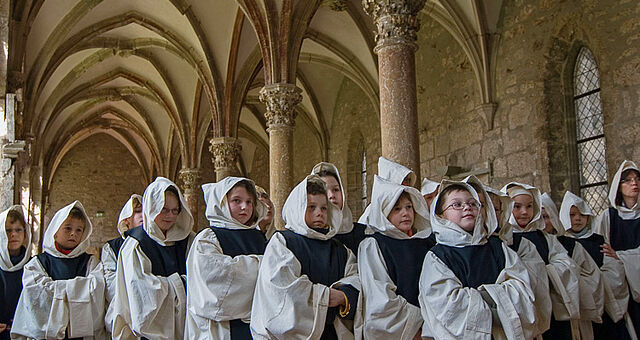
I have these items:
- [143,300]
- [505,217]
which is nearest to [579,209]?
[505,217]

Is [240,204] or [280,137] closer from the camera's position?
[240,204]

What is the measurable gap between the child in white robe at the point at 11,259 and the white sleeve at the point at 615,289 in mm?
4683

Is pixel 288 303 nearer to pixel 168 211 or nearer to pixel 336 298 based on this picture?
pixel 336 298

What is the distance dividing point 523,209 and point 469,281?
1339 millimetres

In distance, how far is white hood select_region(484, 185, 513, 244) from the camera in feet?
14.2

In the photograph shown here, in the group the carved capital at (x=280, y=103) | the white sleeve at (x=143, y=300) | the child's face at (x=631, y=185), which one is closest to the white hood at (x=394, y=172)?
the white sleeve at (x=143, y=300)

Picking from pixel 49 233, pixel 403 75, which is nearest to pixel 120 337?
pixel 49 233

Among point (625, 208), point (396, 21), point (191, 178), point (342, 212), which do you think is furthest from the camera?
point (191, 178)

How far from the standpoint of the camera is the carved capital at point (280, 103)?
12797 millimetres

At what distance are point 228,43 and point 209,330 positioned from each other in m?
12.4

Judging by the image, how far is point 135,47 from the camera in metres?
18.1

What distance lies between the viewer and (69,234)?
5.25m

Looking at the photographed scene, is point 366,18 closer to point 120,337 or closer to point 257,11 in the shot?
point 257,11

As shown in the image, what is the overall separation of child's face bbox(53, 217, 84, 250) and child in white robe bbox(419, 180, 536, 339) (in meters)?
2.90
